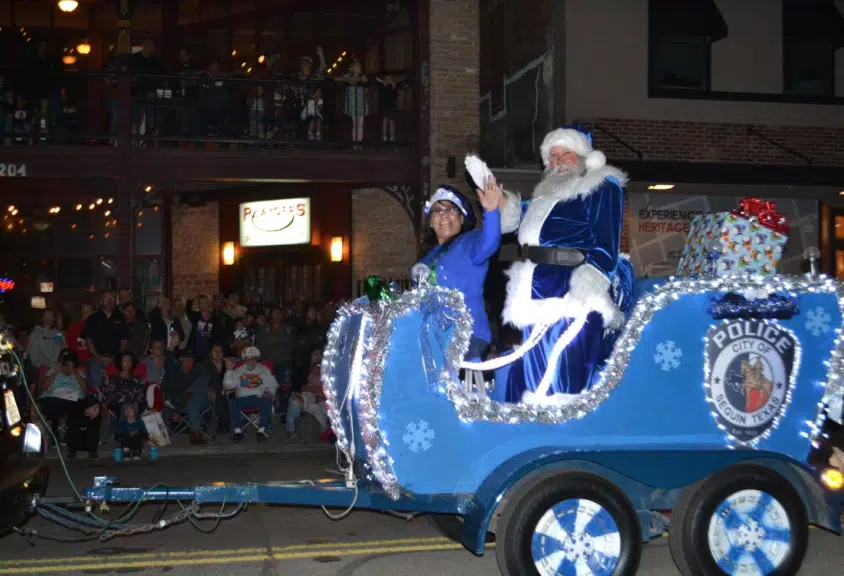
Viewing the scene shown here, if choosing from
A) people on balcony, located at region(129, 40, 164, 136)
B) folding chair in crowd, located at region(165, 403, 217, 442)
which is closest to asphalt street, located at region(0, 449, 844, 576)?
folding chair in crowd, located at region(165, 403, 217, 442)

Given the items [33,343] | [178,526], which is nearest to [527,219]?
[178,526]

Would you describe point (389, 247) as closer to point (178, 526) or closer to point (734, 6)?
point (734, 6)

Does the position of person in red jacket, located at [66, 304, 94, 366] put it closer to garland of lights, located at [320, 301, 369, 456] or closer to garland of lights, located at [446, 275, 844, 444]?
garland of lights, located at [320, 301, 369, 456]

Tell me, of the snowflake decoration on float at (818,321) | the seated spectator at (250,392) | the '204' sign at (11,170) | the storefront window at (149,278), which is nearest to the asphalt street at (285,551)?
the snowflake decoration on float at (818,321)

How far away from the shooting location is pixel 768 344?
18.2ft

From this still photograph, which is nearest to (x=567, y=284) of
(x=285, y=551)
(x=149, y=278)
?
(x=285, y=551)

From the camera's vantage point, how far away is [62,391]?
11703mm

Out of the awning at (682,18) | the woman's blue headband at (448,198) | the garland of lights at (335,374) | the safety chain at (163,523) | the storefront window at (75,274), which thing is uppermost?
the awning at (682,18)

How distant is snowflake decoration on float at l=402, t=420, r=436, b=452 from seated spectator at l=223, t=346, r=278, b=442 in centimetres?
753

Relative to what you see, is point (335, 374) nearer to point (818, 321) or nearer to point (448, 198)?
point (448, 198)

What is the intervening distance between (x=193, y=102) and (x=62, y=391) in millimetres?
6544

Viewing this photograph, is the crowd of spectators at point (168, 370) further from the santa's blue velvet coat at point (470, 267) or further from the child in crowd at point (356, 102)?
the santa's blue velvet coat at point (470, 267)

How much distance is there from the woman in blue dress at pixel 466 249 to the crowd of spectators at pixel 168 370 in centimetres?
641

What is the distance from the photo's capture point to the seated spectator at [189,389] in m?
12.5
